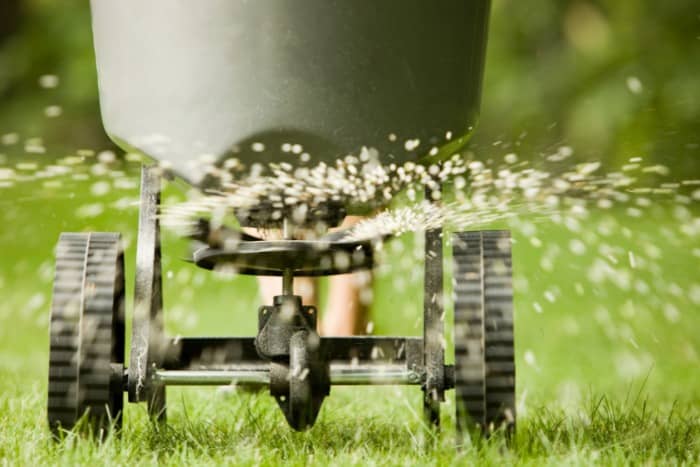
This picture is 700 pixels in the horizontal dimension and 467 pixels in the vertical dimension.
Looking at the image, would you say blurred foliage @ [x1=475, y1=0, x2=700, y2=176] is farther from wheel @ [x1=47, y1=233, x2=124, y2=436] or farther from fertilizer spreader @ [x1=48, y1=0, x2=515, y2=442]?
wheel @ [x1=47, y1=233, x2=124, y2=436]

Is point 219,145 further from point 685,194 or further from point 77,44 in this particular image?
point 685,194

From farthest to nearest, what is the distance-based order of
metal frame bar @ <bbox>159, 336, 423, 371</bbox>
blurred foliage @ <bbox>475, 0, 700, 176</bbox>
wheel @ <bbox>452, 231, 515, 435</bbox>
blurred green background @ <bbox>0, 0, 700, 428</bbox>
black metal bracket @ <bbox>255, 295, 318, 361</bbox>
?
blurred foliage @ <bbox>475, 0, 700, 176</bbox>
blurred green background @ <bbox>0, 0, 700, 428</bbox>
metal frame bar @ <bbox>159, 336, 423, 371</bbox>
black metal bracket @ <bbox>255, 295, 318, 361</bbox>
wheel @ <bbox>452, 231, 515, 435</bbox>

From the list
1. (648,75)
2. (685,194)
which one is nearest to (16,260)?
(648,75)

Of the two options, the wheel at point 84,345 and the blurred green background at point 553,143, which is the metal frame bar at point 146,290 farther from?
the blurred green background at point 553,143

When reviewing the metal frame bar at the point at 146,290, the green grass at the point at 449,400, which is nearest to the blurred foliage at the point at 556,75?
the green grass at the point at 449,400

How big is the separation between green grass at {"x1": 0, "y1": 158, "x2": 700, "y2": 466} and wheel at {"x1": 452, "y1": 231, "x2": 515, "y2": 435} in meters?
0.04

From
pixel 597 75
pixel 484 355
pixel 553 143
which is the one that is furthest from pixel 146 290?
pixel 553 143

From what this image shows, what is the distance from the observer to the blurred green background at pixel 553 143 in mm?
4238

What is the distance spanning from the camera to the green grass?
1.53 meters

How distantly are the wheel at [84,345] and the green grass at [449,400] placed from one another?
0.17 feet

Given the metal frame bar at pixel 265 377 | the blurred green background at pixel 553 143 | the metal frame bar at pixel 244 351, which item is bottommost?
the metal frame bar at pixel 265 377

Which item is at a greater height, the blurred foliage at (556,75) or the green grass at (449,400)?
the blurred foliage at (556,75)

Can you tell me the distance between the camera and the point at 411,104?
161 centimetres

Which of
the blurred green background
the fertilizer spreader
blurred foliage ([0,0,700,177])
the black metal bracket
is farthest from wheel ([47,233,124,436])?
blurred foliage ([0,0,700,177])
